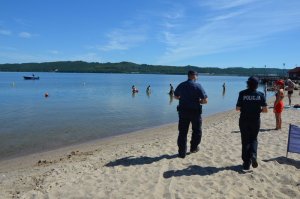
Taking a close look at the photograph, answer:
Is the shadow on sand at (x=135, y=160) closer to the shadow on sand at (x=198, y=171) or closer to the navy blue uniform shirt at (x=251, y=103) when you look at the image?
the shadow on sand at (x=198, y=171)

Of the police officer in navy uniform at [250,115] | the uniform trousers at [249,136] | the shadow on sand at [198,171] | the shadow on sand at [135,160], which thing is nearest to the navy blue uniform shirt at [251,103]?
the police officer in navy uniform at [250,115]

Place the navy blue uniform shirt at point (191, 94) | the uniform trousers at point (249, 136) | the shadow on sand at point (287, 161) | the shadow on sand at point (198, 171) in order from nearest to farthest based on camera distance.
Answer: the shadow on sand at point (198, 171)
the uniform trousers at point (249, 136)
the shadow on sand at point (287, 161)
the navy blue uniform shirt at point (191, 94)

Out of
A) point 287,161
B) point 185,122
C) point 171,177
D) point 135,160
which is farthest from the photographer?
point 135,160

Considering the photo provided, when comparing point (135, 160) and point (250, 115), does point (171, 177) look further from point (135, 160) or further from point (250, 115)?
point (250, 115)

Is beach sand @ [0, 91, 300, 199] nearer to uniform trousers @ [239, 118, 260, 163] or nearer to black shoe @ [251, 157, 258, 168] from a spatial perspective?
black shoe @ [251, 157, 258, 168]

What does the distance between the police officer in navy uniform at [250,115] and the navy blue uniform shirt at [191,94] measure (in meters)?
1.20

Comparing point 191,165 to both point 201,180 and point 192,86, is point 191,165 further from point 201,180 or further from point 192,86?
point 192,86

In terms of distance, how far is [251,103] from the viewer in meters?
7.46

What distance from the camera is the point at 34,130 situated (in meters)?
19.4

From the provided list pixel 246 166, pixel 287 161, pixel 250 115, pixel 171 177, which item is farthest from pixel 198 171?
pixel 287 161

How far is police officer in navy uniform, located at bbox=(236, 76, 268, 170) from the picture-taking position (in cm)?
746

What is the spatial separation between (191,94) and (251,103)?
153 cm

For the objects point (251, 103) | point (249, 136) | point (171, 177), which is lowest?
point (171, 177)

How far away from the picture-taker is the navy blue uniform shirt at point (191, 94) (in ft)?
27.9
